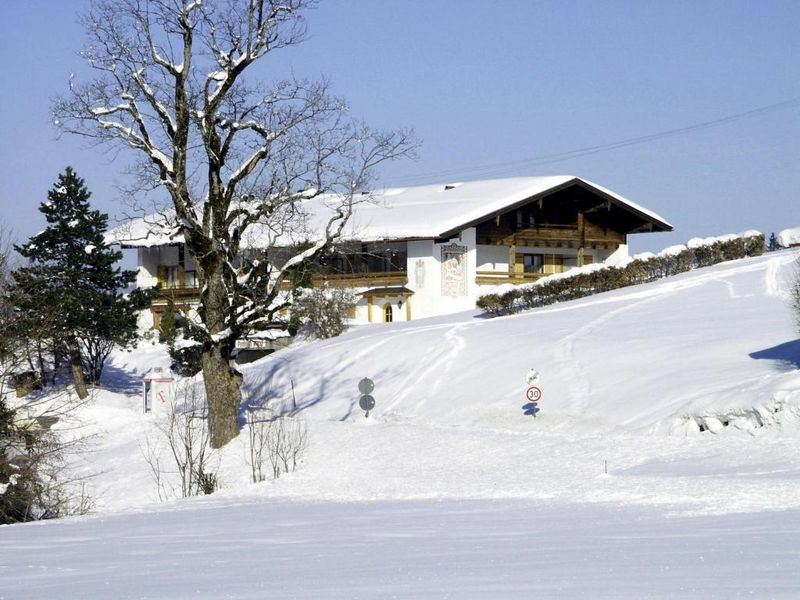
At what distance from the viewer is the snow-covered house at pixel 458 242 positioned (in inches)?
2079

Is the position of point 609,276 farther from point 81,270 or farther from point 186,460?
point 186,460

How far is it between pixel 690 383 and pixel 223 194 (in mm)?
11133

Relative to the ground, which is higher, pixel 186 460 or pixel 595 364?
pixel 595 364

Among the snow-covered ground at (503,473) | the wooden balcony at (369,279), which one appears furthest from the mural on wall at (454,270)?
the snow-covered ground at (503,473)

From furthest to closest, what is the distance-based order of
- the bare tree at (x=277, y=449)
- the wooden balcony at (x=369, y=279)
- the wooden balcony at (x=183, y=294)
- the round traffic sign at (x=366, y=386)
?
the wooden balcony at (x=183, y=294) → the wooden balcony at (x=369, y=279) → the round traffic sign at (x=366, y=386) → the bare tree at (x=277, y=449)

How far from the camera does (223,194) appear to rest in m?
26.8

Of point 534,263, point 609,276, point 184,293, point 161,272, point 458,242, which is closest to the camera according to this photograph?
point 609,276

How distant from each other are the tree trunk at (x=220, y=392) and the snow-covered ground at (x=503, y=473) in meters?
0.52

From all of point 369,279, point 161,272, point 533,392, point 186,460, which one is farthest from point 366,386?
point 161,272

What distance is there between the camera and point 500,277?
5588cm

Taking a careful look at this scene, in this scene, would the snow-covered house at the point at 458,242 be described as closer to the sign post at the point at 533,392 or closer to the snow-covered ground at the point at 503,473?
the snow-covered ground at the point at 503,473

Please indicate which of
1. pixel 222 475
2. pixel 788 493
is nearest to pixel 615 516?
pixel 788 493

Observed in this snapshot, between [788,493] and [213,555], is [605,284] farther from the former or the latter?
[213,555]

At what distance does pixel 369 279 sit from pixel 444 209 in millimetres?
4838
